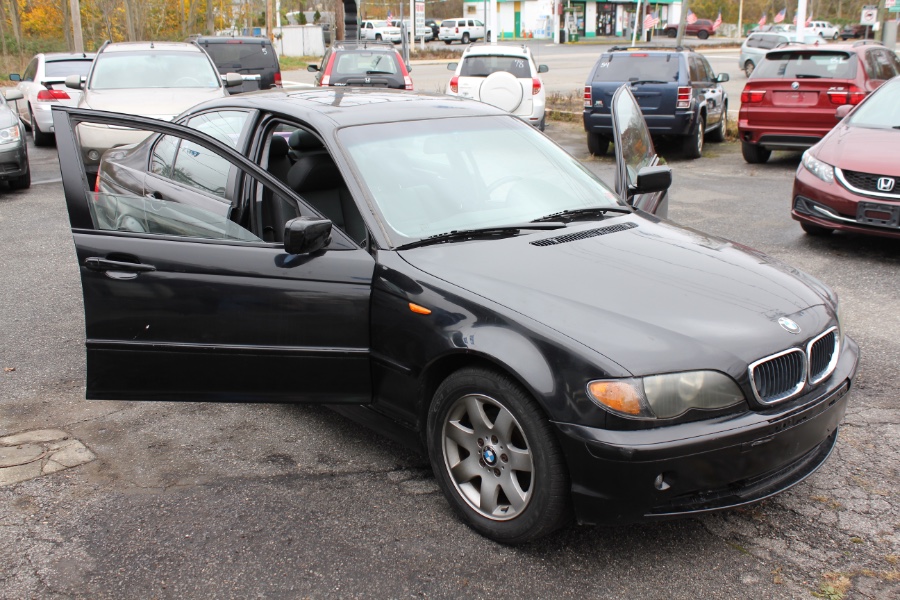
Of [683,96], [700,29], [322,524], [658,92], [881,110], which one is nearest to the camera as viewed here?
[322,524]

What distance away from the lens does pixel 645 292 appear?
10.4 feet

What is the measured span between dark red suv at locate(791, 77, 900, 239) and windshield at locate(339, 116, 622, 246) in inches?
143

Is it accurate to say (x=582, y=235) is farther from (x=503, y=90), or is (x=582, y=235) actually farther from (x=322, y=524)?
(x=503, y=90)

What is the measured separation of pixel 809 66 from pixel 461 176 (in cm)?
988

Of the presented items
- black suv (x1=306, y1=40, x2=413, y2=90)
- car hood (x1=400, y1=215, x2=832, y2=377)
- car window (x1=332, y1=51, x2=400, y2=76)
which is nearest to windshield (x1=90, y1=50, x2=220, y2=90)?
black suv (x1=306, y1=40, x2=413, y2=90)

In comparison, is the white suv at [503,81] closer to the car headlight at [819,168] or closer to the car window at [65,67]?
the car window at [65,67]

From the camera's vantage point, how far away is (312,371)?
3.53m

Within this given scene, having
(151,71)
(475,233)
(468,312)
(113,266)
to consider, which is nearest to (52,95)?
(151,71)

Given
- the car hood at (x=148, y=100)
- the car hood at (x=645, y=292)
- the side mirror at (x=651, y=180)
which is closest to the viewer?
the car hood at (x=645, y=292)

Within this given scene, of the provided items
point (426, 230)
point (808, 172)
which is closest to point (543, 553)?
point (426, 230)

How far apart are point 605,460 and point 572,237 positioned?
122 cm

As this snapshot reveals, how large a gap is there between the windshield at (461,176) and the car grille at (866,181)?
3.69m

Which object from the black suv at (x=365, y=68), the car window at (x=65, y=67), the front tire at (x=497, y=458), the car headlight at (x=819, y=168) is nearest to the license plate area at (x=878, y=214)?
the car headlight at (x=819, y=168)

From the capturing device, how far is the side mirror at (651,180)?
465cm
